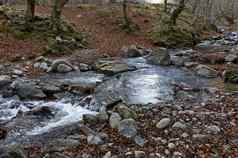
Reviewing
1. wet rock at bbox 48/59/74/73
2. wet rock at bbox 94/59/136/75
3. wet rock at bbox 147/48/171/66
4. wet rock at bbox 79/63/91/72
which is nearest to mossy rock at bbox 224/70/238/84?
wet rock at bbox 147/48/171/66

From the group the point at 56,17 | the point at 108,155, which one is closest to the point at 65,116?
the point at 108,155

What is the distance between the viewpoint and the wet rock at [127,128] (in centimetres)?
908

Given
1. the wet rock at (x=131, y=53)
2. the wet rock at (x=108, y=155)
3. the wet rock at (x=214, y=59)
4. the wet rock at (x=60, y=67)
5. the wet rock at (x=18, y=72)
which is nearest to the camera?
the wet rock at (x=108, y=155)

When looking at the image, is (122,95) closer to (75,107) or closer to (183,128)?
(75,107)

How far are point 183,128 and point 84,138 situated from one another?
2419 mm

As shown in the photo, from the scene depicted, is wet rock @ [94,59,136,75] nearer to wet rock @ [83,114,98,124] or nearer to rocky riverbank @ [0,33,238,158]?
rocky riverbank @ [0,33,238,158]

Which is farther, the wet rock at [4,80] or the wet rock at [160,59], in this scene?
the wet rock at [160,59]

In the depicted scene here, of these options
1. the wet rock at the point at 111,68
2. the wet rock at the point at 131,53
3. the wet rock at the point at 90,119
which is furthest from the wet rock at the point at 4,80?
the wet rock at the point at 131,53

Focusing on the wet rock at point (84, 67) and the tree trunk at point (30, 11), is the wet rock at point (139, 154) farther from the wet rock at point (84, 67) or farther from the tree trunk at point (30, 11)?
the tree trunk at point (30, 11)

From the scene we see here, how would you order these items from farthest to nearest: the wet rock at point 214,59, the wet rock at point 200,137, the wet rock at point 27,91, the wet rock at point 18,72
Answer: the wet rock at point 214,59 → the wet rock at point 18,72 → the wet rock at point 27,91 → the wet rock at point 200,137

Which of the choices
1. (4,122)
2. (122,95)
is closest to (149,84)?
(122,95)

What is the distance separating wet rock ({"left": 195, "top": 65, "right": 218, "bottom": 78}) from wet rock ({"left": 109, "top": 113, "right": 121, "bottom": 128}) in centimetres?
769

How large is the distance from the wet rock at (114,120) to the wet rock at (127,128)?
121 millimetres

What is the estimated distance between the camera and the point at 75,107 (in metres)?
11.8
